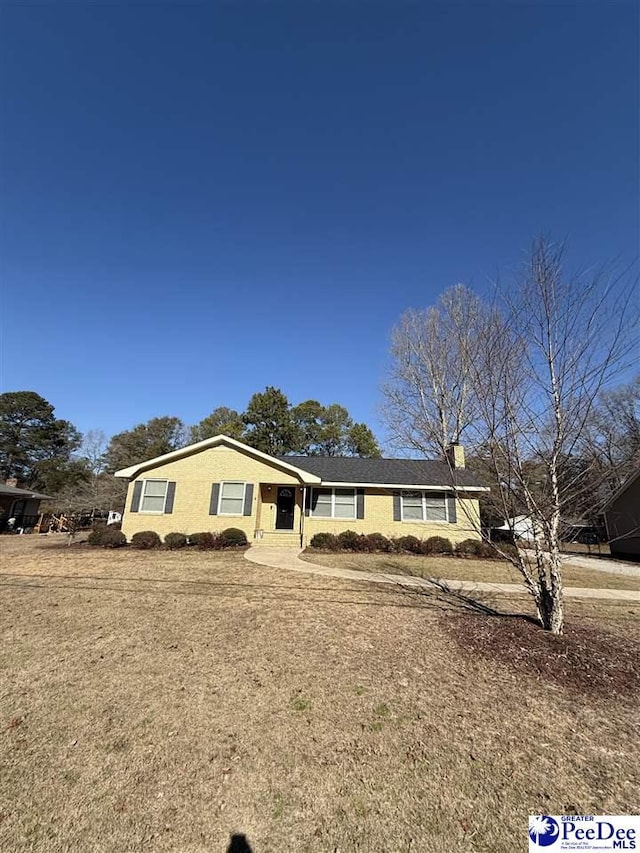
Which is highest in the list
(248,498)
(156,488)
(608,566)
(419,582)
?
(156,488)

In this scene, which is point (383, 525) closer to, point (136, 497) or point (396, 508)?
point (396, 508)

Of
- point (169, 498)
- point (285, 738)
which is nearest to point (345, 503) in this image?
point (169, 498)

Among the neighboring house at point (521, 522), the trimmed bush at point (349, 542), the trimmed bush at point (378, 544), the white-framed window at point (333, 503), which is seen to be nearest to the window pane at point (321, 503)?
the white-framed window at point (333, 503)

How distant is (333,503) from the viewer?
16.8 meters

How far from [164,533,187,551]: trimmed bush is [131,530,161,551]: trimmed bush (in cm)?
38

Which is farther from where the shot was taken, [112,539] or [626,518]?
[626,518]

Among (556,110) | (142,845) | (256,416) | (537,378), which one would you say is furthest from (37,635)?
(256,416)

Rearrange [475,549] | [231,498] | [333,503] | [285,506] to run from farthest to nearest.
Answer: [285,506] < [333,503] < [231,498] < [475,549]

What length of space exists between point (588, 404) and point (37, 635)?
8836 mm

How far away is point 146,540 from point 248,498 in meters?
4.14

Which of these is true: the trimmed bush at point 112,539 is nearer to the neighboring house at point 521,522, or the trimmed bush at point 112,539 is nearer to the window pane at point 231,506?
the window pane at point 231,506

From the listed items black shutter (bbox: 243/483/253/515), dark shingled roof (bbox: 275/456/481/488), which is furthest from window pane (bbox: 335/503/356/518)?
black shutter (bbox: 243/483/253/515)

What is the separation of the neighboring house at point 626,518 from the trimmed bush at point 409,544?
8871 millimetres

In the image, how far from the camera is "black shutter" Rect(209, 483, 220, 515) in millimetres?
15804
